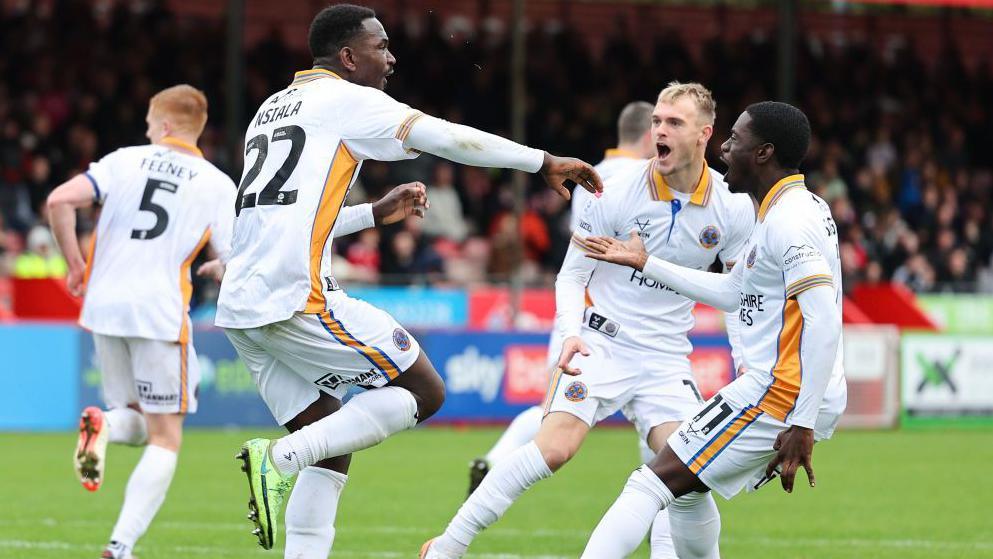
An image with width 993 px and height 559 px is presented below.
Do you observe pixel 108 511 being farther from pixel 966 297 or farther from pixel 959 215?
pixel 959 215

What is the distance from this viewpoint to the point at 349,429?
610 cm

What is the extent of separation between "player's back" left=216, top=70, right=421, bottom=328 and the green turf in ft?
8.89

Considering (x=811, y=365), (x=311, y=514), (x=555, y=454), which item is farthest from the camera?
(x=555, y=454)

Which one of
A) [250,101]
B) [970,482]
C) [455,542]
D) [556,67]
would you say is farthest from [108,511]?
[556,67]

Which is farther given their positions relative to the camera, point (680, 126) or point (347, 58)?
point (680, 126)

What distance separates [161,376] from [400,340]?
225 centimetres

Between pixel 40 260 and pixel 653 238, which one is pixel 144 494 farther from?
pixel 40 260

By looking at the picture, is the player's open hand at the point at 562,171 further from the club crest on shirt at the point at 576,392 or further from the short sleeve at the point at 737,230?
the short sleeve at the point at 737,230

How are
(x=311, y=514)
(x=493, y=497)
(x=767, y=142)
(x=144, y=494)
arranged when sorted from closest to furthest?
1. (x=767, y=142)
2. (x=311, y=514)
3. (x=493, y=497)
4. (x=144, y=494)

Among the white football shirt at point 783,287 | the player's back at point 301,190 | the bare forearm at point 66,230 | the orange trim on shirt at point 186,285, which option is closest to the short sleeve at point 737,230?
the white football shirt at point 783,287

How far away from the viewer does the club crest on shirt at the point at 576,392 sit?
7.02m

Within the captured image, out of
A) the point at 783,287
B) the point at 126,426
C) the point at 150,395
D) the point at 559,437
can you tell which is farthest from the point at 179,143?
the point at 783,287

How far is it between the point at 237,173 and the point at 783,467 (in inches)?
625

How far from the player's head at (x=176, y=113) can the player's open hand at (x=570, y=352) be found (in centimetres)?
258
